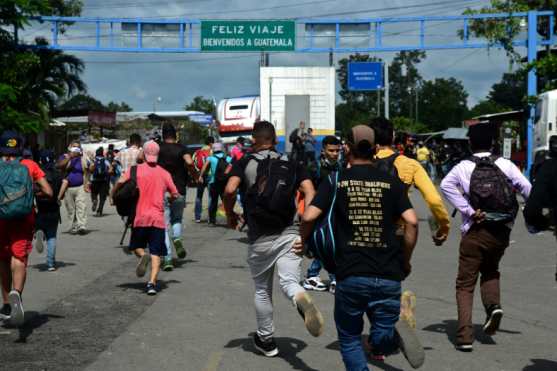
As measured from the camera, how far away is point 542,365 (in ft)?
21.3

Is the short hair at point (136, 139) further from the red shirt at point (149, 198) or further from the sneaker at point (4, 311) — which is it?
the sneaker at point (4, 311)

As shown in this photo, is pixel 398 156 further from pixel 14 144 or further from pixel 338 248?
pixel 14 144

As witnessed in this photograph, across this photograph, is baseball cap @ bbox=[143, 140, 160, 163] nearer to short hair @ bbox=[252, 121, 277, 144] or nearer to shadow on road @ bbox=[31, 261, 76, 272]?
shadow on road @ bbox=[31, 261, 76, 272]

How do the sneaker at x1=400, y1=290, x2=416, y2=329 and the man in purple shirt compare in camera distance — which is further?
the man in purple shirt

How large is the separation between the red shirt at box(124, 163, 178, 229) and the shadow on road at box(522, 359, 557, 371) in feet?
15.7

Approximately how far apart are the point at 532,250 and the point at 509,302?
16.1 ft

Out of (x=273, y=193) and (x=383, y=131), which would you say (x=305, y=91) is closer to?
(x=383, y=131)

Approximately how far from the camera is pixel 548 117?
25.6 meters

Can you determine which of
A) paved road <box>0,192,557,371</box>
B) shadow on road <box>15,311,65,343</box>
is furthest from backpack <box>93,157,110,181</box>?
shadow on road <box>15,311,65,343</box>

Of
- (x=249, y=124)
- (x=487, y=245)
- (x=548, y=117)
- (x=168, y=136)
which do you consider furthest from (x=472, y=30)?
(x=487, y=245)

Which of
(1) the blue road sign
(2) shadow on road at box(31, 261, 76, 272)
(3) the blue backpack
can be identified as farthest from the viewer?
(1) the blue road sign

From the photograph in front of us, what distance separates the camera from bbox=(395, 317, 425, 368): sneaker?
5.29 meters

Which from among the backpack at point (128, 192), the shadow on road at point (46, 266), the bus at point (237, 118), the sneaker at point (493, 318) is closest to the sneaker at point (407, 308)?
the sneaker at point (493, 318)

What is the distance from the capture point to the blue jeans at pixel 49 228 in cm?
1159
